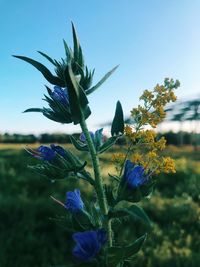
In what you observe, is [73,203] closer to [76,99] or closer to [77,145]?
[77,145]

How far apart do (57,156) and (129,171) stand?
234 millimetres

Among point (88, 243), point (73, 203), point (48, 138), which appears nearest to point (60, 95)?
point (73, 203)

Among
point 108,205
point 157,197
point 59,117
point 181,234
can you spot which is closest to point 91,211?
point 108,205

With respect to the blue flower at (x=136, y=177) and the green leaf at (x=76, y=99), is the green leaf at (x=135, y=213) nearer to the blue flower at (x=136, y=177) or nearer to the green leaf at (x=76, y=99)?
the blue flower at (x=136, y=177)

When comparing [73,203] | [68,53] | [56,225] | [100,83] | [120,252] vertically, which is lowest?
[56,225]

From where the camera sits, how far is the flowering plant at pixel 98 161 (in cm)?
134

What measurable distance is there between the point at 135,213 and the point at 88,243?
7.2 inches

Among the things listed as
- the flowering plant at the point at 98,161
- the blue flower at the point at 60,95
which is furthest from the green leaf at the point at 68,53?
the blue flower at the point at 60,95

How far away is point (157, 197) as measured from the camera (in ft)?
30.2

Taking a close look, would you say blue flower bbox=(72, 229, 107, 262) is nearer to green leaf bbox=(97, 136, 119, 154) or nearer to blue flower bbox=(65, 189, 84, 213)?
blue flower bbox=(65, 189, 84, 213)

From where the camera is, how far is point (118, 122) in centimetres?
147

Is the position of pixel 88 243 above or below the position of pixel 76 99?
below

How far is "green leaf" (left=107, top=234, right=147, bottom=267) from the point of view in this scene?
51.7 inches

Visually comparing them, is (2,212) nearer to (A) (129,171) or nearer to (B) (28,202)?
(B) (28,202)
